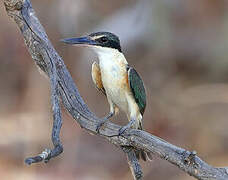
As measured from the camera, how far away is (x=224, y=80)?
6324mm

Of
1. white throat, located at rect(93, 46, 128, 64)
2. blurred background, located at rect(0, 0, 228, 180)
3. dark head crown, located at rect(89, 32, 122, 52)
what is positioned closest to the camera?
dark head crown, located at rect(89, 32, 122, 52)

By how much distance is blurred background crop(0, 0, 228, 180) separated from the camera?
19.0ft

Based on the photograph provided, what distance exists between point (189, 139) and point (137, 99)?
2620 millimetres

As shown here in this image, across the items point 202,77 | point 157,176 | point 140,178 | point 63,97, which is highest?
point 63,97

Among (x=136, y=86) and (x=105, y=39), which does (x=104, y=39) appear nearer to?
(x=105, y=39)

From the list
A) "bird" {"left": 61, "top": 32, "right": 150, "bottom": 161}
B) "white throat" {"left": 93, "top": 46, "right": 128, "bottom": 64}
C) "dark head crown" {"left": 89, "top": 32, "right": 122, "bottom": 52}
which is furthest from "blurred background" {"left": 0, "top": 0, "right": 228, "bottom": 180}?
"dark head crown" {"left": 89, "top": 32, "right": 122, "bottom": 52}

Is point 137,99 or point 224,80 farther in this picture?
point 224,80

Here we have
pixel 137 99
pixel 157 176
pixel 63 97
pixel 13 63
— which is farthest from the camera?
pixel 13 63

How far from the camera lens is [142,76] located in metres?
6.21

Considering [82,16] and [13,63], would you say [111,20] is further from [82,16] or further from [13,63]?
[13,63]

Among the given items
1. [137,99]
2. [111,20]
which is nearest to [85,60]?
[111,20]

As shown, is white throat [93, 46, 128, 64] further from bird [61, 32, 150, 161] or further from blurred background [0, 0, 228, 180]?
blurred background [0, 0, 228, 180]

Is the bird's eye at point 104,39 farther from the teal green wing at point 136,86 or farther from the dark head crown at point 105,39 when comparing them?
the teal green wing at point 136,86

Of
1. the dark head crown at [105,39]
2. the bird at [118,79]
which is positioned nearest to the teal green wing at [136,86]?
the bird at [118,79]
